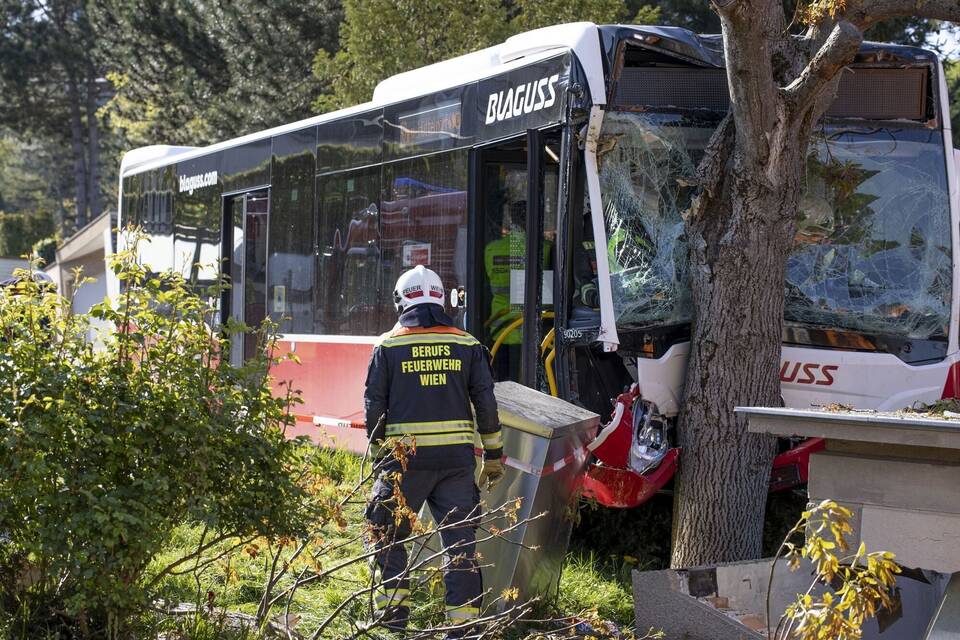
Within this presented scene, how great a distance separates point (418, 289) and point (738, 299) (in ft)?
6.24

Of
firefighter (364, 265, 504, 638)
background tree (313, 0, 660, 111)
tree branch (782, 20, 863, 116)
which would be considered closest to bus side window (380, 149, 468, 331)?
firefighter (364, 265, 504, 638)

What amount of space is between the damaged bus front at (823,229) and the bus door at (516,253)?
380mm

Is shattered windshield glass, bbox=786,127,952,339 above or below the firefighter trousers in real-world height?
above

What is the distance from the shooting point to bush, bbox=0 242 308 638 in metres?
4.47

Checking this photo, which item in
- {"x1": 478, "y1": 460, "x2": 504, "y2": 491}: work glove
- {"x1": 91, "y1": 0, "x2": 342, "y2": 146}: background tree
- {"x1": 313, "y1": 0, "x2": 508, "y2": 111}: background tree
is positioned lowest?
{"x1": 478, "y1": 460, "x2": 504, "y2": 491}: work glove

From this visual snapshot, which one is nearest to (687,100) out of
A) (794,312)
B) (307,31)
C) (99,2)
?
(794,312)

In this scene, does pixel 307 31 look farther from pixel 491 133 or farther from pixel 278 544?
pixel 278 544

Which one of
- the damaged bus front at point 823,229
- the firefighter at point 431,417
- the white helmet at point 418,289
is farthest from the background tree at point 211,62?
the firefighter at point 431,417

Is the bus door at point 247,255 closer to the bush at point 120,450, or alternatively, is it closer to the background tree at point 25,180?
Answer: the bush at point 120,450

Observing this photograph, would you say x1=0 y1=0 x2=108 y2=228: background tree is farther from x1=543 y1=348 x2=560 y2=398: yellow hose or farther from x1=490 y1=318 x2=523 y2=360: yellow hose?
x1=543 y1=348 x2=560 y2=398: yellow hose

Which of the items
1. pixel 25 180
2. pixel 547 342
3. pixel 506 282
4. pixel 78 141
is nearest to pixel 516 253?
pixel 506 282

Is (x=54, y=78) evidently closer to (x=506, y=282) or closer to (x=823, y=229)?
(x=506, y=282)

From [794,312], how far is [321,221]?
14.6 ft

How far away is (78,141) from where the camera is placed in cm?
4462
